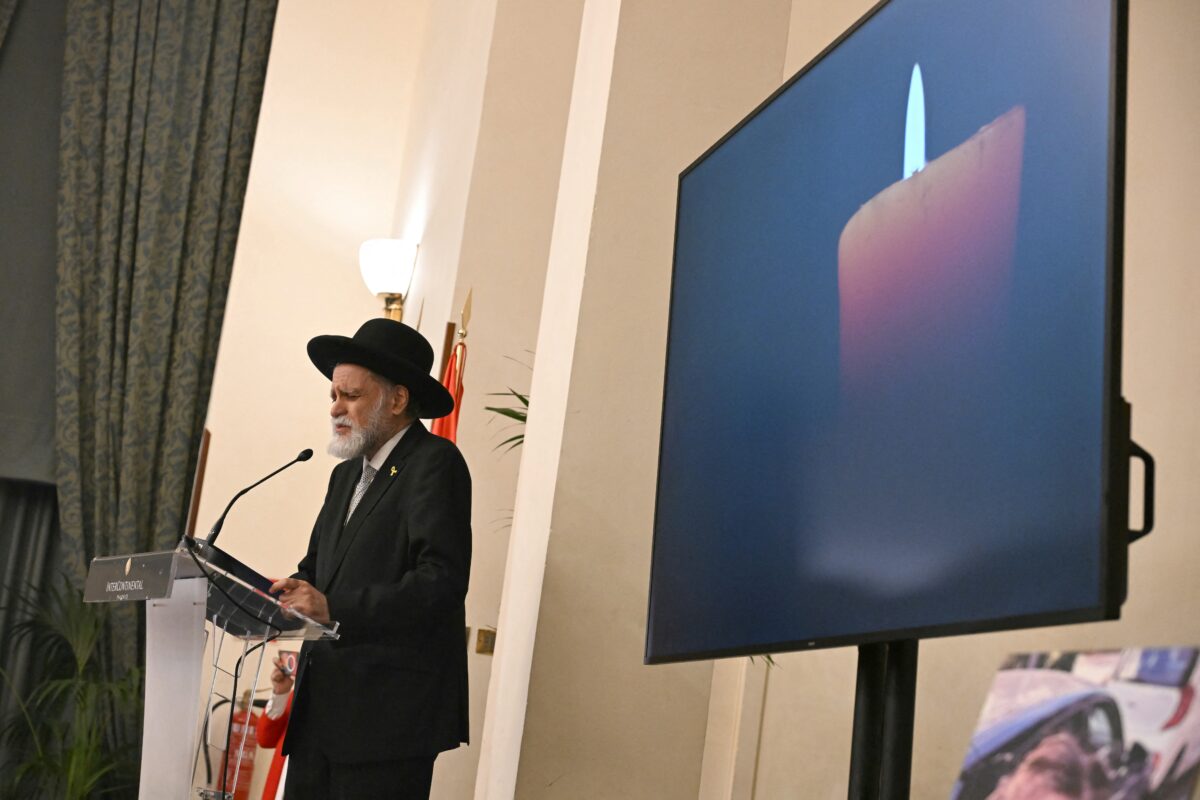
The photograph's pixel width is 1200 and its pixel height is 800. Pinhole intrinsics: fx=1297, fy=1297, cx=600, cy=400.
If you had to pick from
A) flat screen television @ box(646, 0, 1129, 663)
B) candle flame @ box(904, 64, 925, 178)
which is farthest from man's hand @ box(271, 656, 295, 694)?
candle flame @ box(904, 64, 925, 178)

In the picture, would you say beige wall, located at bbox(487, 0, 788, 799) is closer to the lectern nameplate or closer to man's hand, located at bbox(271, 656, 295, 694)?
man's hand, located at bbox(271, 656, 295, 694)

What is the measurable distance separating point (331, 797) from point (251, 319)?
3968 mm

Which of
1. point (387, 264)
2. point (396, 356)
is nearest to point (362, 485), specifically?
point (396, 356)

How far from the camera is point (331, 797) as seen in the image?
2377 millimetres

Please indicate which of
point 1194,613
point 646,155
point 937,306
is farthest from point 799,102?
point 646,155

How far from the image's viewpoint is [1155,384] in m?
1.83

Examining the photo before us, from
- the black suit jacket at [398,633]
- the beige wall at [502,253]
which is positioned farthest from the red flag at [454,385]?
the black suit jacket at [398,633]

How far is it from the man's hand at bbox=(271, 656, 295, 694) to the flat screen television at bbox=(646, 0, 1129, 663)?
984 millimetres

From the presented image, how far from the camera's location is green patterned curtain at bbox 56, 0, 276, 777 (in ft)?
19.5

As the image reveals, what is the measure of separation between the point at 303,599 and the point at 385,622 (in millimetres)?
174

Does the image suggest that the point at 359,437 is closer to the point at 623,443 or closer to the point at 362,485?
the point at 362,485

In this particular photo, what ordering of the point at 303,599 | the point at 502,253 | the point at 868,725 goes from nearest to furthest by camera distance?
the point at 868,725 → the point at 303,599 → the point at 502,253

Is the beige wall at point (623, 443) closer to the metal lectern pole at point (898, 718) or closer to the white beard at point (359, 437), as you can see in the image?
the white beard at point (359, 437)

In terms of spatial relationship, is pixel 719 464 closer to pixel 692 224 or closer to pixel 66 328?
pixel 692 224
